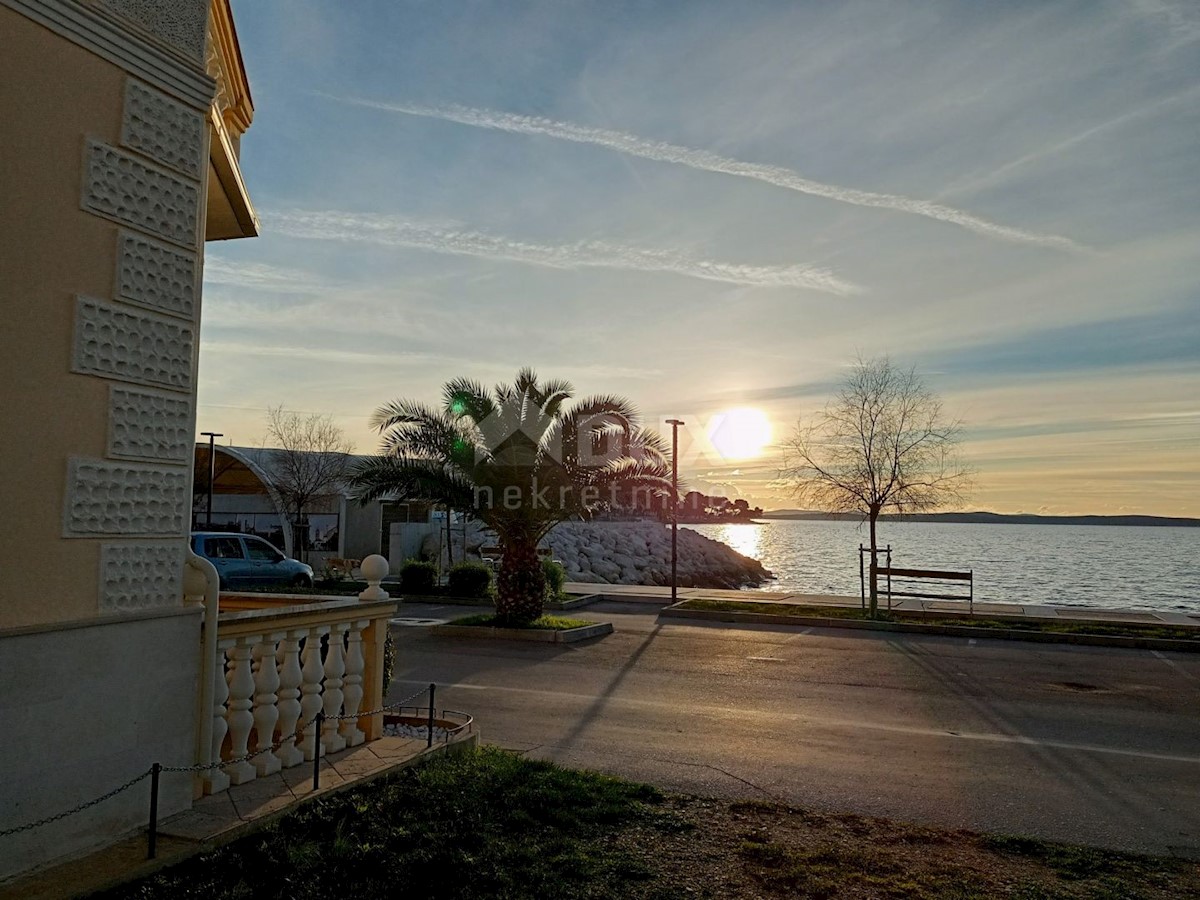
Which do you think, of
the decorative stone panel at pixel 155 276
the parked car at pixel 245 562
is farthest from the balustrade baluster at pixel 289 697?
the parked car at pixel 245 562

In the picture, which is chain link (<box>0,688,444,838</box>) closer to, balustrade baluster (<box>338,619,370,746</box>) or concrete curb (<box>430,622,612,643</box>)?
balustrade baluster (<box>338,619,370,746</box>)

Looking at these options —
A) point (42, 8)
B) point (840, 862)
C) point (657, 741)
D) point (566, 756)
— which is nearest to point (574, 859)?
point (840, 862)

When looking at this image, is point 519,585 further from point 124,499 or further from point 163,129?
point 163,129

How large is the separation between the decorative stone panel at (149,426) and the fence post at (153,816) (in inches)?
59.1

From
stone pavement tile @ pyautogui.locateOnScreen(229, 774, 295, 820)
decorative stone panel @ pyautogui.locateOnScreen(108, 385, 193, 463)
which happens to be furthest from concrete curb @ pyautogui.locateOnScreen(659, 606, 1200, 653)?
decorative stone panel @ pyautogui.locateOnScreen(108, 385, 193, 463)

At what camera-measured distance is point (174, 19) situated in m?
4.66

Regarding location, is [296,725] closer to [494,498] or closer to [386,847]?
[386,847]

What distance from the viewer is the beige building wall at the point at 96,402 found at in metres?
3.77

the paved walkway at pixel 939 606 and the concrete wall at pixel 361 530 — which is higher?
the concrete wall at pixel 361 530

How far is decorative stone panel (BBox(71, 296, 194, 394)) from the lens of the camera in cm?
407

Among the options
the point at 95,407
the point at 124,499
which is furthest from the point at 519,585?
the point at 95,407

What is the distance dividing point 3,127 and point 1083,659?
14.8 m

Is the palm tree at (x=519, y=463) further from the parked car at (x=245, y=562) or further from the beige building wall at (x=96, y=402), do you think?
the beige building wall at (x=96, y=402)

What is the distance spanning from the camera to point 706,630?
16.8 metres
